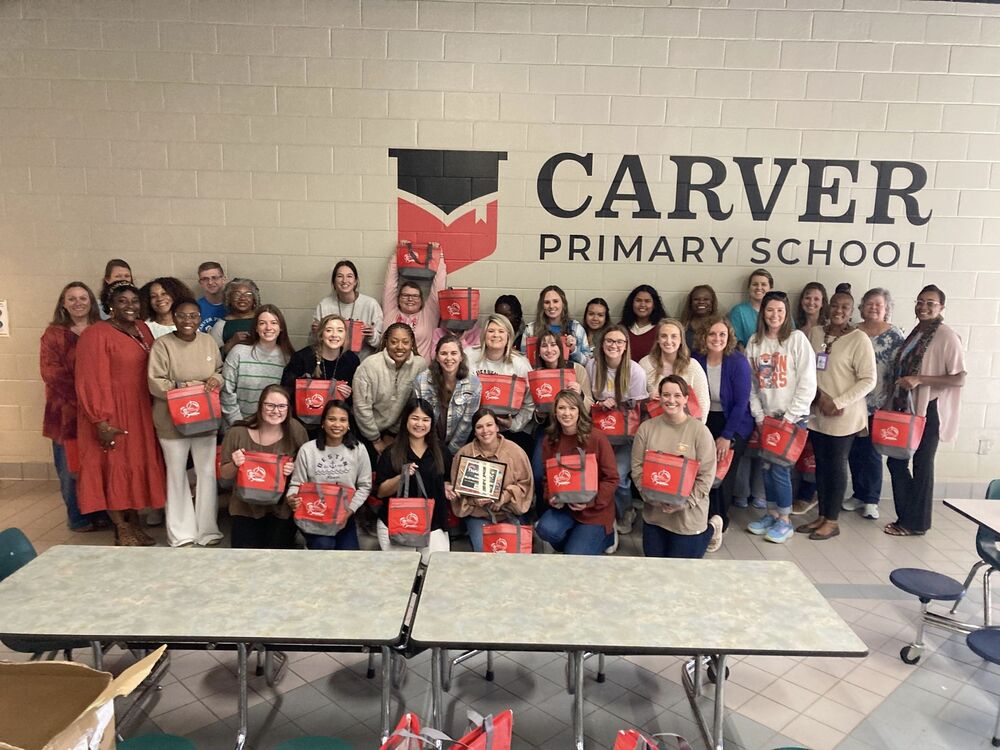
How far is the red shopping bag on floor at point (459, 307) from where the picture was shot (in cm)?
538

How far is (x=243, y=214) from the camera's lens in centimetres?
585

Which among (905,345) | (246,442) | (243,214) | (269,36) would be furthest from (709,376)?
(269,36)

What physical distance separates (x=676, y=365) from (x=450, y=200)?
2.31 metres

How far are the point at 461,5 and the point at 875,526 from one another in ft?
16.6

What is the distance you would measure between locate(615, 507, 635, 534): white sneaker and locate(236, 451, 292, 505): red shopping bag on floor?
2.54 meters

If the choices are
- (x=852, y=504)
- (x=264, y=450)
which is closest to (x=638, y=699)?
(x=264, y=450)

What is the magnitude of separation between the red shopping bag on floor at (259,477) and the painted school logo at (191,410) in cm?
70

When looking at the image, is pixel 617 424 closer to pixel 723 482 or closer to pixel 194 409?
pixel 723 482

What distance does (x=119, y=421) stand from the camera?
466 cm

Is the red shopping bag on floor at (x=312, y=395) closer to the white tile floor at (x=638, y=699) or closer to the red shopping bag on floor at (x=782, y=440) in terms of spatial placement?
the white tile floor at (x=638, y=699)

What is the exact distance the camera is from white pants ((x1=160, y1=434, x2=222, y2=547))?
4773 millimetres

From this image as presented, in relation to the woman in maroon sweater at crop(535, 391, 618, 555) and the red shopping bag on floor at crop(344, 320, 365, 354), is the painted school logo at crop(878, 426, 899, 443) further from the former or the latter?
the red shopping bag on floor at crop(344, 320, 365, 354)

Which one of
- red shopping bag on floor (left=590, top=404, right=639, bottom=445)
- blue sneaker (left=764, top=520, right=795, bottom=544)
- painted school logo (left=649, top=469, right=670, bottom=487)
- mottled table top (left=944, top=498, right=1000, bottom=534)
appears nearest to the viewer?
mottled table top (left=944, top=498, right=1000, bottom=534)

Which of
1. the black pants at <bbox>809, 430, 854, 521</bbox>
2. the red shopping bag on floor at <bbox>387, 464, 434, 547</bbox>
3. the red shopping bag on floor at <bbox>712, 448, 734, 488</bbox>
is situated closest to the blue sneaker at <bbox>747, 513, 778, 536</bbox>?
the black pants at <bbox>809, 430, 854, 521</bbox>
